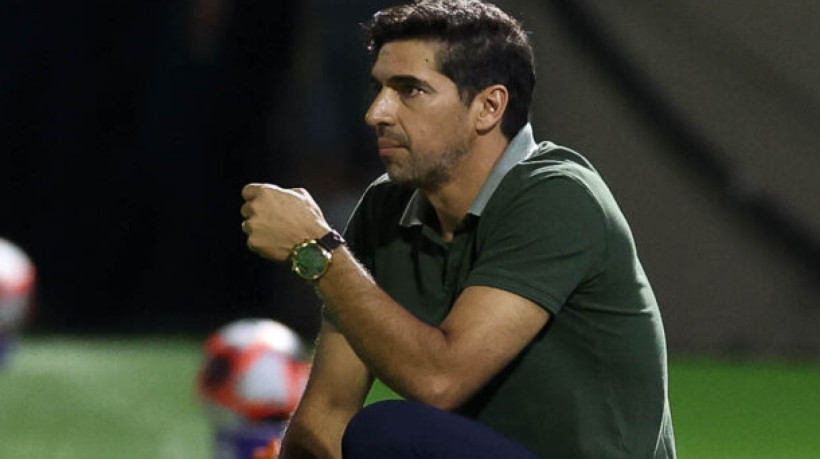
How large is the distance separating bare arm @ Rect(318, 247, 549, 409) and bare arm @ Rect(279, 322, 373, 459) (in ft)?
A: 1.40

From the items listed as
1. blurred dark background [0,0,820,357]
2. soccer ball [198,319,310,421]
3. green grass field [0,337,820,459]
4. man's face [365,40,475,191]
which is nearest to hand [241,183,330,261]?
man's face [365,40,475,191]

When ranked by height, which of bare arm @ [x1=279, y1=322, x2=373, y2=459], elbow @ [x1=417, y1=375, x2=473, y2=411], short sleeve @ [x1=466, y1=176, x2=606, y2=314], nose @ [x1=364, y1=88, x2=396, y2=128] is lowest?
bare arm @ [x1=279, y1=322, x2=373, y2=459]

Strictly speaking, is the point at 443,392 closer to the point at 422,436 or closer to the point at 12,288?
the point at 422,436

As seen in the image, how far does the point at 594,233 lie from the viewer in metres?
3.36

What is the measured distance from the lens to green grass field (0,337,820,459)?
222 inches

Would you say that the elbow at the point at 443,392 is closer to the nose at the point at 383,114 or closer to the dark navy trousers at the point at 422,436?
the dark navy trousers at the point at 422,436

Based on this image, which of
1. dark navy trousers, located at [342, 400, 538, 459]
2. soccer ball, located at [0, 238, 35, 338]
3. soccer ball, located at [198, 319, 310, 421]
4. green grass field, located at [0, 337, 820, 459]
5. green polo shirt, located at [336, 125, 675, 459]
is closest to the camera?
dark navy trousers, located at [342, 400, 538, 459]

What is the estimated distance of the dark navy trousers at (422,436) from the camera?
10.6 feet

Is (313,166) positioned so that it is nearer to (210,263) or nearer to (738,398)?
(210,263)

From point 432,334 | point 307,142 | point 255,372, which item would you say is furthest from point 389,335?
point 307,142

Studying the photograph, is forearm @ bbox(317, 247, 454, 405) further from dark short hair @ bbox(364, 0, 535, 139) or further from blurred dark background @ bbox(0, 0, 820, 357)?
blurred dark background @ bbox(0, 0, 820, 357)

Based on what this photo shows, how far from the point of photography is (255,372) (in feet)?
15.5

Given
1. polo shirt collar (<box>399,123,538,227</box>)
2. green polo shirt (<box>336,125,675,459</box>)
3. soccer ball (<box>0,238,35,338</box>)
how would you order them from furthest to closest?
soccer ball (<box>0,238,35,338</box>) → polo shirt collar (<box>399,123,538,227</box>) → green polo shirt (<box>336,125,675,459</box>)

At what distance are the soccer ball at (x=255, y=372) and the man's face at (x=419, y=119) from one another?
3.83 ft
